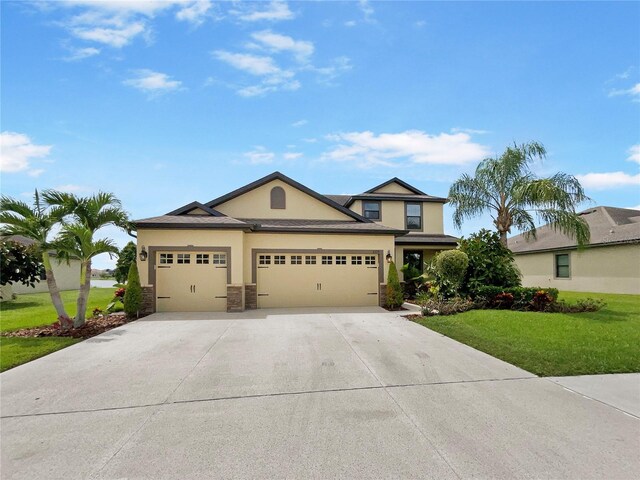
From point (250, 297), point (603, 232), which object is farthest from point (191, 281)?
point (603, 232)

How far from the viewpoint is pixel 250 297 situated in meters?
13.6

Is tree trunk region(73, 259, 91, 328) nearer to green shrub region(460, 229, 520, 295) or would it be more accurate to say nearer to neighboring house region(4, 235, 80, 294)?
green shrub region(460, 229, 520, 295)

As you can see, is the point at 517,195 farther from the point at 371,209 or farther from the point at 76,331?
the point at 76,331

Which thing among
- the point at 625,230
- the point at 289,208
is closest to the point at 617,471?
the point at 289,208

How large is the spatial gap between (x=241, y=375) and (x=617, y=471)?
4.73 meters

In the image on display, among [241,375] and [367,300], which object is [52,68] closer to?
[241,375]

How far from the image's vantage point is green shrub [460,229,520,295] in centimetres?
1282

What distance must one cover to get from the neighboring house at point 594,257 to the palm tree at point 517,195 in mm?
3081

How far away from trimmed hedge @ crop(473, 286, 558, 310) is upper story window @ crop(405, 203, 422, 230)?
7.66 m

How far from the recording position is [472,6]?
866 cm

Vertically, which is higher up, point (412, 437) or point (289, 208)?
point (289, 208)

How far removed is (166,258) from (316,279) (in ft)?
19.3

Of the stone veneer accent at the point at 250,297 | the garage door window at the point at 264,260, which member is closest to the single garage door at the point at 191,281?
the stone veneer accent at the point at 250,297

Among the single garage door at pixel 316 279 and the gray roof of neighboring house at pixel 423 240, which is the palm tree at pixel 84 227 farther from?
the gray roof of neighboring house at pixel 423 240
